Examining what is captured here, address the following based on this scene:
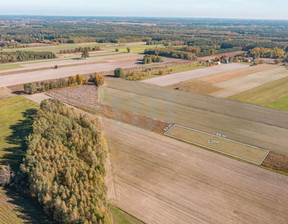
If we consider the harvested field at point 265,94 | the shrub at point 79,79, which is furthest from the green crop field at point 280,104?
the shrub at point 79,79

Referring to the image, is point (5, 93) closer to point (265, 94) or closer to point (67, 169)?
point (67, 169)

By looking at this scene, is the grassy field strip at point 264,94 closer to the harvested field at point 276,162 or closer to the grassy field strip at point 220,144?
the grassy field strip at point 220,144

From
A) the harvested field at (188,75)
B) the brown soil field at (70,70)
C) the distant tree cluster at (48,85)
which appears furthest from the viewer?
the harvested field at (188,75)

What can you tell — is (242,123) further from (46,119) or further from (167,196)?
(46,119)

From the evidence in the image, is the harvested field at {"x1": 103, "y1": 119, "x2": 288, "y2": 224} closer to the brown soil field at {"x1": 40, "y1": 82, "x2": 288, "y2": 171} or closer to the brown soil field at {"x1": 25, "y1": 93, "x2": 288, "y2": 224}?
the brown soil field at {"x1": 25, "y1": 93, "x2": 288, "y2": 224}

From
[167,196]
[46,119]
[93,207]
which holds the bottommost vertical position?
[167,196]

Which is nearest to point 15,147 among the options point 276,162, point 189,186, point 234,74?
point 189,186

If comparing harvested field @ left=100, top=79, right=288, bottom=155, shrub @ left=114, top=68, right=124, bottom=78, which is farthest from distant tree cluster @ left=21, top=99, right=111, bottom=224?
shrub @ left=114, top=68, right=124, bottom=78

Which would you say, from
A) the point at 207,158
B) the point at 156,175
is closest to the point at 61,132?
the point at 156,175
